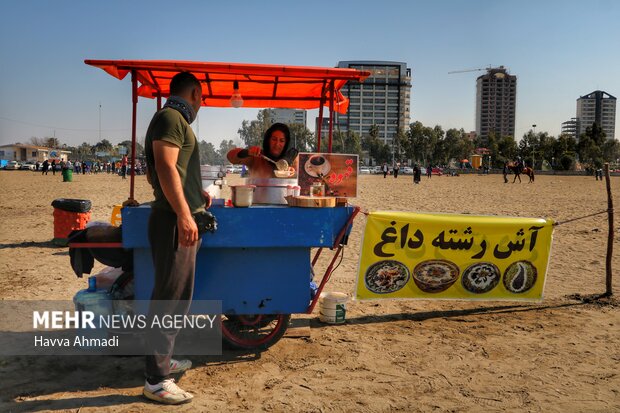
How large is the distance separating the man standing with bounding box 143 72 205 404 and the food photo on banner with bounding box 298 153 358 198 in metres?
1.16

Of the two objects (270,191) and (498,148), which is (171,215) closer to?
(270,191)

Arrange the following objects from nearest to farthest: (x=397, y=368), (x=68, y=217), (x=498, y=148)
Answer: (x=397, y=368), (x=68, y=217), (x=498, y=148)

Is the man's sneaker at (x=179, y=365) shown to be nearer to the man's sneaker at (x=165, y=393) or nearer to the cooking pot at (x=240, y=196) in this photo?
the man's sneaker at (x=165, y=393)

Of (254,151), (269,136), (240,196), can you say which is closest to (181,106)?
(240,196)

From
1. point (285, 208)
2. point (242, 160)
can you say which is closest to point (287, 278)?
point (285, 208)

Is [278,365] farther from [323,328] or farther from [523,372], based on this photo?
[523,372]

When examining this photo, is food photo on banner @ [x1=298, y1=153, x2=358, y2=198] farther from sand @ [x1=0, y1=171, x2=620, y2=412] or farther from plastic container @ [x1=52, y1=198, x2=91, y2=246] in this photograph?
plastic container @ [x1=52, y1=198, x2=91, y2=246]

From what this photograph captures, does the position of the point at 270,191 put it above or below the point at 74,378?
above

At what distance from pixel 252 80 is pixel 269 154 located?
0.79 meters

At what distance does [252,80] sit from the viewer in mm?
5125

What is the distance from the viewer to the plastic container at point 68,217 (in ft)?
29.5

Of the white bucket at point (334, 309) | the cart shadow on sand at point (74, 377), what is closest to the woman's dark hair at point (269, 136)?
the white bucket at point (334, 309)

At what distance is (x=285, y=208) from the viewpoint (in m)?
3.88

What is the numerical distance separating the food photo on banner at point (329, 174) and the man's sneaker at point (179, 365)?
1620mm
